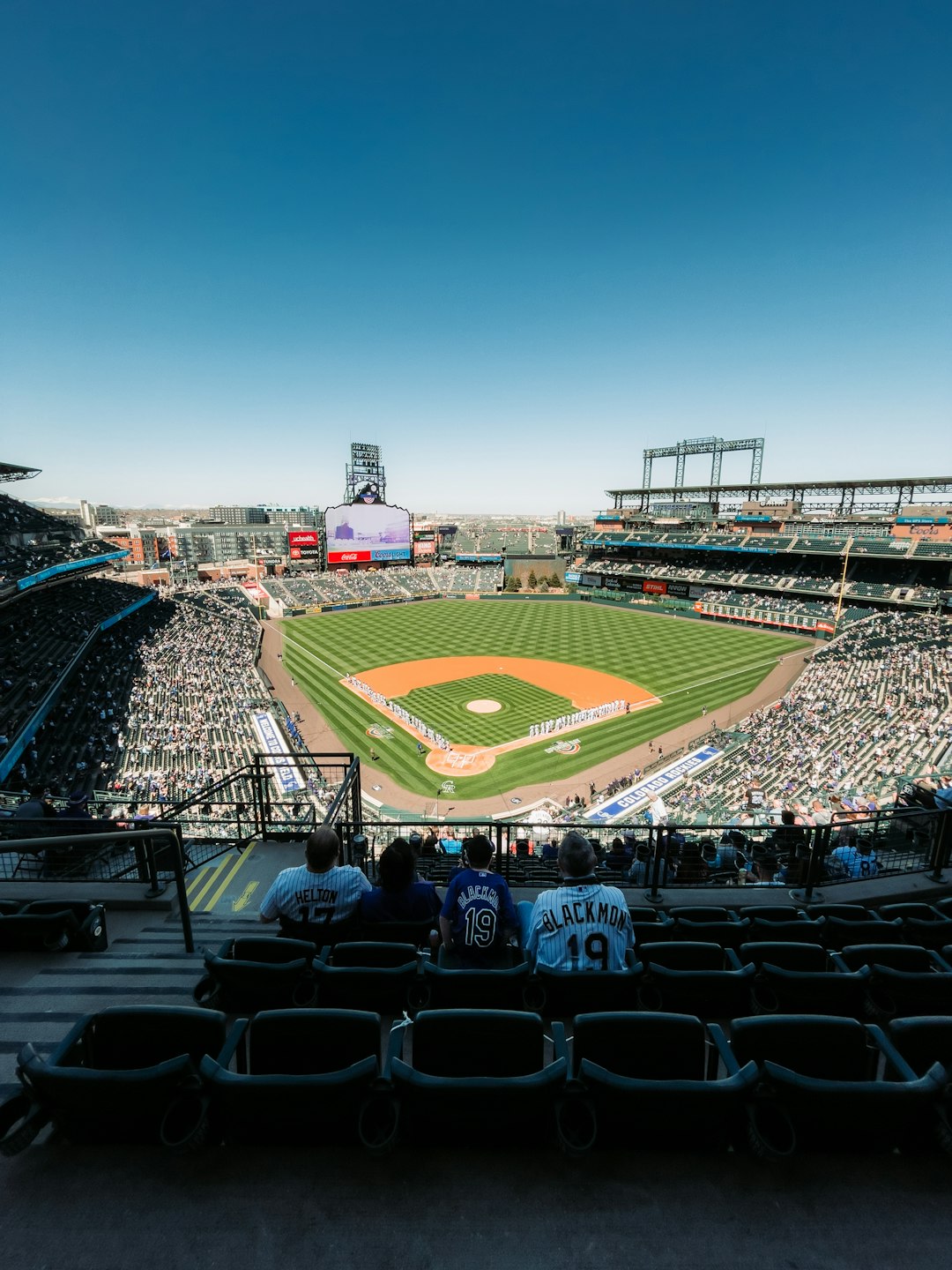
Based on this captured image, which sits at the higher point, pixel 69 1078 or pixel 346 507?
pixel 346 507

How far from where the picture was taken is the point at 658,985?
3.88 m

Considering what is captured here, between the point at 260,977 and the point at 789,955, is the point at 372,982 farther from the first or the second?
the point at 789,955

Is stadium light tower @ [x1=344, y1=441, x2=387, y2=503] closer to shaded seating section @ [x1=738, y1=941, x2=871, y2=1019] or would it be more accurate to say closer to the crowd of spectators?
the crowd of spectators

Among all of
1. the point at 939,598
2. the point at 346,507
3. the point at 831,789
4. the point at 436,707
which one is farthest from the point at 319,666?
the point at 939,598

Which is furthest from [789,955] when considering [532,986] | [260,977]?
[260,977]

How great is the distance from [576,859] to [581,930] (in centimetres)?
47

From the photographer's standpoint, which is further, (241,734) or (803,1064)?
(241,734)

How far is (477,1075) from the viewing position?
3172 mm

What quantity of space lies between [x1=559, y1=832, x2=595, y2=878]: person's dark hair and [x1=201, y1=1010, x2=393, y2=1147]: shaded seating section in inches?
68.5

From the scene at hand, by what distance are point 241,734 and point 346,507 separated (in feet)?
179

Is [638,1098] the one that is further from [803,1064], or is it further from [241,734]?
[241,734]

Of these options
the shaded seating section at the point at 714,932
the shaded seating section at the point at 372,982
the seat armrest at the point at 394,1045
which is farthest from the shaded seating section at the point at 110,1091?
the shaded seating section at the point at 714,932

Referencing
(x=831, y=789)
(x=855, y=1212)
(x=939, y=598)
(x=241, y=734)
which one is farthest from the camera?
(x=939, y=598)

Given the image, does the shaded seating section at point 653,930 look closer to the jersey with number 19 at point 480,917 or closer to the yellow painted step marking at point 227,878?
the jersey with number 19 at point 480,917
